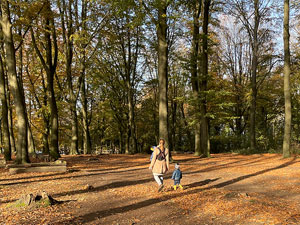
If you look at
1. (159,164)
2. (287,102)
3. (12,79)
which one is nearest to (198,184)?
(159,164)

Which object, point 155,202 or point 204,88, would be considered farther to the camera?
point 204,88

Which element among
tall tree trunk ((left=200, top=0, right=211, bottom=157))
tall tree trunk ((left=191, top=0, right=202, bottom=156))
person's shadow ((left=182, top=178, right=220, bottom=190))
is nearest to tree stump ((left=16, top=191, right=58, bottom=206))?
person's shadow ((left=182, top=178, right=220, bottom=190))

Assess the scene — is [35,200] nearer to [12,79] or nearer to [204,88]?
[12,79]

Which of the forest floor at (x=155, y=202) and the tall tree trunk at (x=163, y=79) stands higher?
the tall tree trunk at (x=163, y=79)

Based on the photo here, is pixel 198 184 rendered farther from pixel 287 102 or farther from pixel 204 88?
pixel 287 102

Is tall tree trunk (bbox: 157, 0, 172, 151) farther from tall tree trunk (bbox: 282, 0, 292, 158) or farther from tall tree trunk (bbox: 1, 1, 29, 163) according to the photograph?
tall tree trunk (bbox: 282, 0, 292, 158)

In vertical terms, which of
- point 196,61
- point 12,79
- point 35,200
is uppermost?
point 196,61

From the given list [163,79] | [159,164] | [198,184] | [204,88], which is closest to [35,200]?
[159,164]

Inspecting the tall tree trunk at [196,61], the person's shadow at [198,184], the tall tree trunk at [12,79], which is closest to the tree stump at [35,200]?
the person's shadow at [198,184]

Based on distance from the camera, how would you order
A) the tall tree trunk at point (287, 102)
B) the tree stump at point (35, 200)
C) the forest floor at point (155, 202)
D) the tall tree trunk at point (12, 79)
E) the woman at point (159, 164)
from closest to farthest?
the forest floor at point (155, 202)
the tree stump at point (35, 200)
the woman at point (159, 164)
the tall tree trunk at point (12, 79)
the tall tree trunk at point (287, 102)

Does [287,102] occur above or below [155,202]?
above

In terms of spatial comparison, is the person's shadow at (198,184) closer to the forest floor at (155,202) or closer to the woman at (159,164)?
the forest floor at (155,202)

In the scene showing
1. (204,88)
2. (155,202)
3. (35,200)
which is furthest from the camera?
(204,88)

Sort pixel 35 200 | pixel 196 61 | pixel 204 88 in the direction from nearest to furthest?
pixel 35 200 < pixel 204 88 < pixel 196 61
